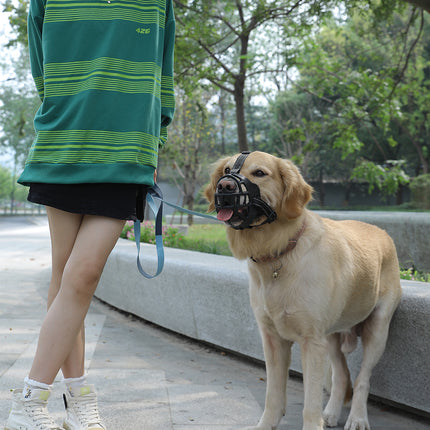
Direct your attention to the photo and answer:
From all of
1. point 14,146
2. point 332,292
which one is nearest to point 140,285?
point 332,292

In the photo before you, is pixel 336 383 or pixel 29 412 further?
pixel 336 383

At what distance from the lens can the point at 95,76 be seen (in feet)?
7.55

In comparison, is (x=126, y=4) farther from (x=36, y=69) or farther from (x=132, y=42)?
(x=36, y=69)

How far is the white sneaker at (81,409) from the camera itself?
8.32ft

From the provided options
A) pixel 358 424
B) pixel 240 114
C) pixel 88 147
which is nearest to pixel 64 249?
pixel 88 147

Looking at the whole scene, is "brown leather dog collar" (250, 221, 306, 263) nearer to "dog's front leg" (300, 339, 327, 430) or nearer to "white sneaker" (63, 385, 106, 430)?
"dog's front leg" (300, 339, 327, 430)

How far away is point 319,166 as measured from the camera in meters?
43.4

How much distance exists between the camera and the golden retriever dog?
2.64m

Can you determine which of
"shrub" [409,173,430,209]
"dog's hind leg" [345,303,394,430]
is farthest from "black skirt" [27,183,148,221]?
"shrub" [409,173,430,209]

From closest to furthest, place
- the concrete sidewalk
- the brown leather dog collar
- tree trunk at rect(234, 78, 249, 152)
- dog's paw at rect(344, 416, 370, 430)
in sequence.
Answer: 1. the brown leather dog collar
2. dog's paw at rect(344, 416, 370, 430)
3. the concrete sidewalk
4. tree trunk at rect(234, 78, 249, 152)

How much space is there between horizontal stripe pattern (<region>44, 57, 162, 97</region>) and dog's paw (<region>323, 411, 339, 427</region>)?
7.30ft

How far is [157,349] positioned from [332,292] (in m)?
2.66

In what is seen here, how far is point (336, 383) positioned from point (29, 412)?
1928mm

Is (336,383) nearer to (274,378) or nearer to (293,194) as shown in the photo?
(274,378)
